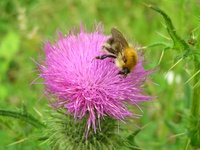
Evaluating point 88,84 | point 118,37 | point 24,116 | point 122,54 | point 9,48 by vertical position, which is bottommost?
point 24,116

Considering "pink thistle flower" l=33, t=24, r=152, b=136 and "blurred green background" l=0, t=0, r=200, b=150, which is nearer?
"pink thistle flower" l=33, t=24, r=152, b=136

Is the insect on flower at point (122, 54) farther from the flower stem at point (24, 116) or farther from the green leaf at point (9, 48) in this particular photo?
the green leaf at point (9, 48)

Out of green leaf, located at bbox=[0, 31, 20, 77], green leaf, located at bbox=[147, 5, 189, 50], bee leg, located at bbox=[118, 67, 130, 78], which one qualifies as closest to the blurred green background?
green leaf, located at bbox=[0, 31, 20, 77]

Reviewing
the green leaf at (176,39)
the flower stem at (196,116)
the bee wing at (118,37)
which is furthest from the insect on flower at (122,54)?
the flower stem at (196,116)

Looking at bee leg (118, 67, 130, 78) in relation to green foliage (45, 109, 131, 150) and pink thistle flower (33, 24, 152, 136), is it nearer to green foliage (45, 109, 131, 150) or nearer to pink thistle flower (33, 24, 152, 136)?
pink thistle flower (33, 24, 152, 136)

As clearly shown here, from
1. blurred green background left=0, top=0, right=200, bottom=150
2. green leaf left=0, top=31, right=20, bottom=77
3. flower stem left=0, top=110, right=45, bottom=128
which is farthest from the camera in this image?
green leaf left=0, top=31, right=20, bottom=77

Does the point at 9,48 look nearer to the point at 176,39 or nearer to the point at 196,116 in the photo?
the point at 196,116

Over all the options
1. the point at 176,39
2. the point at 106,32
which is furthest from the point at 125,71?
the point at 106,32
